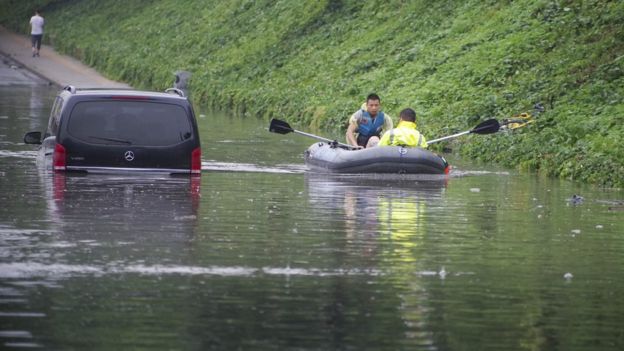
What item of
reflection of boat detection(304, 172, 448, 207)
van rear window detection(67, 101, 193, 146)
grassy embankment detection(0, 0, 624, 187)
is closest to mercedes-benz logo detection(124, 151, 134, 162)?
van rear window detection(67, 101, 193, 146)

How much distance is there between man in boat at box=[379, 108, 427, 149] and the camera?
28.3 meters

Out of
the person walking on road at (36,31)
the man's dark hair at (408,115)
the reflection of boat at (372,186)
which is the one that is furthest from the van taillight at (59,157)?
the person walking on road at (36,31)

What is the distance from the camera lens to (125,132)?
886 inches

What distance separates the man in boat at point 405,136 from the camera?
93.0ft

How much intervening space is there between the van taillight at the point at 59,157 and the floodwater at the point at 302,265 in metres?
0.25

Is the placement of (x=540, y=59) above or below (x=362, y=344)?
above

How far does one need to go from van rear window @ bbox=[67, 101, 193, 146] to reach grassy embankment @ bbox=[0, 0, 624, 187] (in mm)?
8489

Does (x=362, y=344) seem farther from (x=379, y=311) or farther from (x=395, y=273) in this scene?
(x=395, y=273)

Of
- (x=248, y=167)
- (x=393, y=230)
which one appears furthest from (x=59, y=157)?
(x=248, y=167)

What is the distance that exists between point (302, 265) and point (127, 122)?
7718 mm

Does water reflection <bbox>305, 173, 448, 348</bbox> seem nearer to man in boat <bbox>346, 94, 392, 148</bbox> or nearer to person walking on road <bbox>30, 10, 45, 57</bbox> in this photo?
man in boat <bbox>346, 94, 392, 148</bbox>

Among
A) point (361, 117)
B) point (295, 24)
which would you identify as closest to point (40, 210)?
point (361, 117)

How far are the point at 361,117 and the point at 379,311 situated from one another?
56.7 feet

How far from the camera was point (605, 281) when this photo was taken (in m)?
14.7
